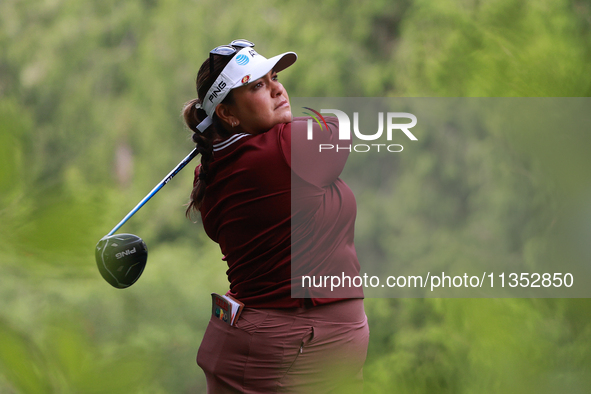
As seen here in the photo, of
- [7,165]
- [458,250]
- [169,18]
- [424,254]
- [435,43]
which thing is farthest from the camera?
[169,18]

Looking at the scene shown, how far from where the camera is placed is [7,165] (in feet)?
2.90

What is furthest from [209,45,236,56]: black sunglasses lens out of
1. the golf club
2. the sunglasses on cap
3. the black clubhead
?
the black clubhead

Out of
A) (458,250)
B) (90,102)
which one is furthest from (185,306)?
(458,250)

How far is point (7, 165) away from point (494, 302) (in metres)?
1.41

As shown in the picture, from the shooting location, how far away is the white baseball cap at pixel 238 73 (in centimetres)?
95

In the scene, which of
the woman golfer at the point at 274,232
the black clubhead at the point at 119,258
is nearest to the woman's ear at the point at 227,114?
the woman golfer at the point at 274,232

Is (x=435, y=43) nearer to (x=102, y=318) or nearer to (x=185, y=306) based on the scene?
(x=185, y=306)

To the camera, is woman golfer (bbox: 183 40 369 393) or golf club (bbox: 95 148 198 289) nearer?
woman golfer (bbox: 183 40 369 393)

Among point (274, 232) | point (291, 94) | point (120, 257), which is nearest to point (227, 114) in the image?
point (274, 232)

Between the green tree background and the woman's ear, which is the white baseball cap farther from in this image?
the green tree background

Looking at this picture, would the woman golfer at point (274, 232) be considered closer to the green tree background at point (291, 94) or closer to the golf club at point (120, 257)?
the golf club at point (120, 257)

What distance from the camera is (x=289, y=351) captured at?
964 millimetres

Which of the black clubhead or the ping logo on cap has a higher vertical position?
the ping logo on cap

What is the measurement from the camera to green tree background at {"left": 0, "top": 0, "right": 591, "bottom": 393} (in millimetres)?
1397
